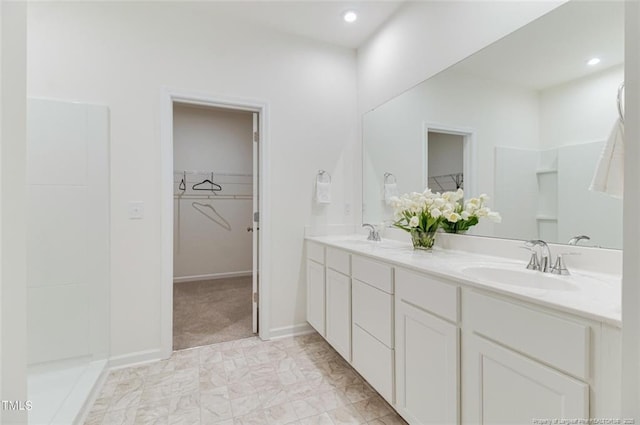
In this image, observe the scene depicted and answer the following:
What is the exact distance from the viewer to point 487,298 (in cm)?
102

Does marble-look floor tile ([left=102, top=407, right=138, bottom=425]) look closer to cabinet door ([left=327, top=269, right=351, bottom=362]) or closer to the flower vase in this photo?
cabinet door ([left=327, top=269, right=351, bottom=362])

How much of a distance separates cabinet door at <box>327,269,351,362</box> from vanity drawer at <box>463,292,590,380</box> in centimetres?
92

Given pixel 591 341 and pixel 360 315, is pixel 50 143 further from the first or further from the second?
pixel 591 341

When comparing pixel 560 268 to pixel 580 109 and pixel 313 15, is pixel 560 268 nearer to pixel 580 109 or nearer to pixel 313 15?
A: pixel 580 109

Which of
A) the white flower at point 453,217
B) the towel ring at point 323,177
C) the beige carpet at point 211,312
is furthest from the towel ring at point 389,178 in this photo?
the beige carpet at point 211,312

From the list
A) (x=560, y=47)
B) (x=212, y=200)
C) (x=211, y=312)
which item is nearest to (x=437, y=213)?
(x=560, y=47)

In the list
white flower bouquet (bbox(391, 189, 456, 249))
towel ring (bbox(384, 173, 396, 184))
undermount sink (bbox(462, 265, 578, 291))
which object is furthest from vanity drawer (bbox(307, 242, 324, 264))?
undermount sink (bbox(462, 265, 578, 291))

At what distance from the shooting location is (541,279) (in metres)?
1.22

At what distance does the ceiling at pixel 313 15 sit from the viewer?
2221 mm

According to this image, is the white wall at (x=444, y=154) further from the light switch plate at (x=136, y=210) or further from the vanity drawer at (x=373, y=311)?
the light switch plate at (x=136, y=210)

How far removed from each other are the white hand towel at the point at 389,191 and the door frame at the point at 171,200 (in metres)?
1.01

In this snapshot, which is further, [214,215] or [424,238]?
[214,215]

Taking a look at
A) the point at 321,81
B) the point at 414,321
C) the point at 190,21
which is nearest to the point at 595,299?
the point at 414,321

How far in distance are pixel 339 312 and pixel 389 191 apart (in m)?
1.10
